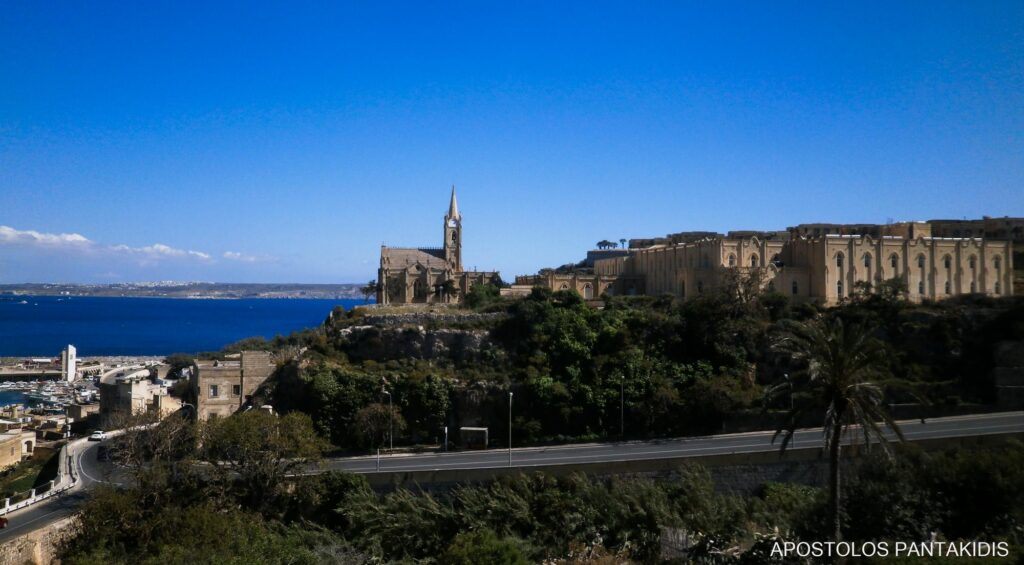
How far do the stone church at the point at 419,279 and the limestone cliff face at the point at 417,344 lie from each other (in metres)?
19.7

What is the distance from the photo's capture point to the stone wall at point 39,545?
78.0ft

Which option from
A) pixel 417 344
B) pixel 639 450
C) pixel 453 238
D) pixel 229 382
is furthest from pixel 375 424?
pixel 453 238

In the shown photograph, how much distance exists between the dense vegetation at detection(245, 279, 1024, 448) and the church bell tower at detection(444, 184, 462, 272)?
92.0 ft

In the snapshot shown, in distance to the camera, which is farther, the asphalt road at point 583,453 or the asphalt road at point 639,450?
the asphalt road at point 639,450

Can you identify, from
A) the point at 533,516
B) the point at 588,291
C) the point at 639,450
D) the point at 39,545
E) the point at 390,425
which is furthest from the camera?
the point at 588,291

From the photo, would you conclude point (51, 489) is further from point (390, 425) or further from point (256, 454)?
point (390, 425)

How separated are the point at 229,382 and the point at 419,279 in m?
27.9

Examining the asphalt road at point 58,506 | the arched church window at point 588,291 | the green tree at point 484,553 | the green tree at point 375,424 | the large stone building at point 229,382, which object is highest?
the arched church window at point 588,291

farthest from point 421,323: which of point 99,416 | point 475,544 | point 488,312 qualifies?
point 475,544

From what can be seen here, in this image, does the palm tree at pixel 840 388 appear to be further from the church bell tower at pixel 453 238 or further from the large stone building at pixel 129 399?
the church bell tower at pixel 453 238

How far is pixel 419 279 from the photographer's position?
6800cm

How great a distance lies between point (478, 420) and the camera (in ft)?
128

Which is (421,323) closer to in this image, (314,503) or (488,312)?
(488,312)

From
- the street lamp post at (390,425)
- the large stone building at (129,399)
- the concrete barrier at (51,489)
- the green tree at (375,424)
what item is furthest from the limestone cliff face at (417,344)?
the concrete barrier at (51,489)
